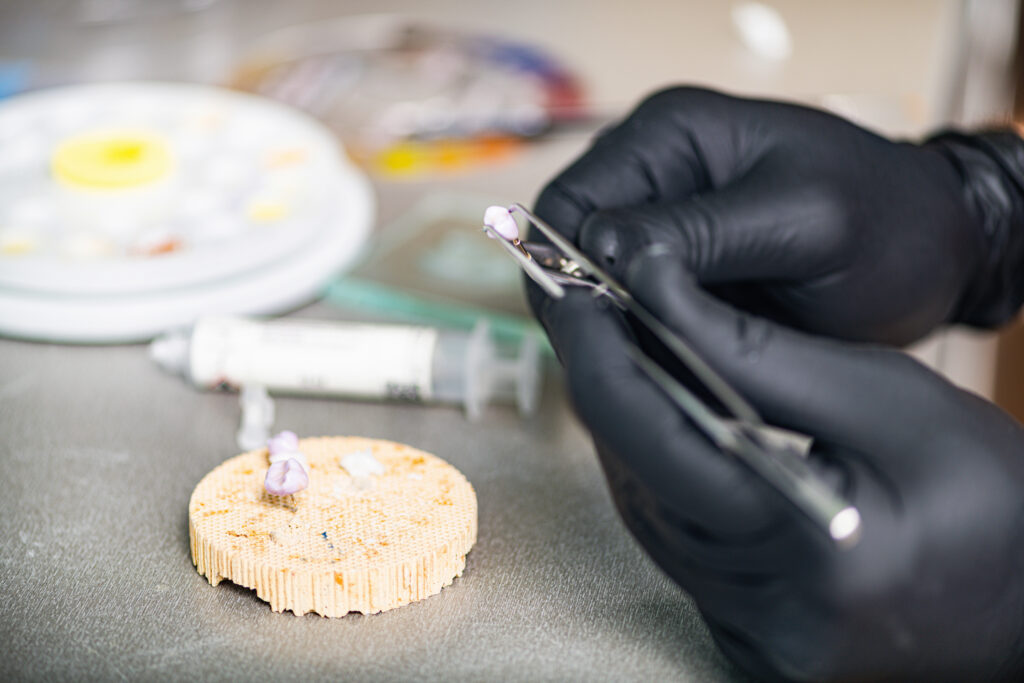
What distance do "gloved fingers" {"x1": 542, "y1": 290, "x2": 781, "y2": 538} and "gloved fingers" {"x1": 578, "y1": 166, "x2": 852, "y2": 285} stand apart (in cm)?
11

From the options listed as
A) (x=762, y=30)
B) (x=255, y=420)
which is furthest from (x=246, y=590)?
(x=762, y=30)

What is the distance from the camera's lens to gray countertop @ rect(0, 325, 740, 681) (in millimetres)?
685

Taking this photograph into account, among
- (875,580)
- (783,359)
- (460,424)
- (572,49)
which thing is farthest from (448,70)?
(875,580)

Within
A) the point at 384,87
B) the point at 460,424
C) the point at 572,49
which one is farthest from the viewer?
the point at 572,49

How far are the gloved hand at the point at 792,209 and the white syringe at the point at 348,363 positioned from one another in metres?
0.16

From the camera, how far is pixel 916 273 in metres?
0.99

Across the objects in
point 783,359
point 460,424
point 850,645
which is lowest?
point 460,424

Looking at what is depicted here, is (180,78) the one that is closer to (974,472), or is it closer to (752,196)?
(752,196)

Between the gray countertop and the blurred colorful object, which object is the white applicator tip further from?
the blurred colorful object

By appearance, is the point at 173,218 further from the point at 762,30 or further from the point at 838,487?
the point at 762,30

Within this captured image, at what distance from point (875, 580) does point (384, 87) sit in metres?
1.21

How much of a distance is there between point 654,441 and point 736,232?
0.25 meters

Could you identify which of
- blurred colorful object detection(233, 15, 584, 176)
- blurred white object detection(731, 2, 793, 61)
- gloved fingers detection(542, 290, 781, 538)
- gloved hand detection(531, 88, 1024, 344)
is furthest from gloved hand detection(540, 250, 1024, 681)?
blurred white object detection(731, 2, 793, 61)

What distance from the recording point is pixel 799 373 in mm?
644
